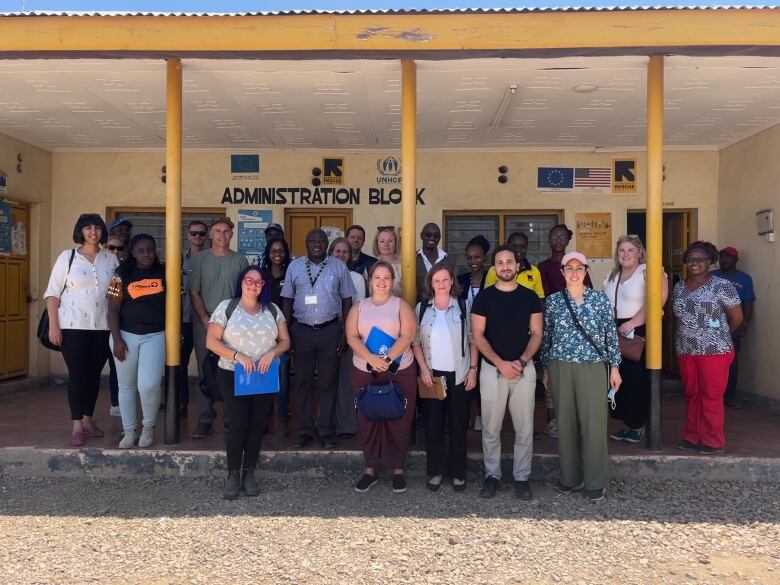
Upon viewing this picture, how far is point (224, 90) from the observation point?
5.13 m

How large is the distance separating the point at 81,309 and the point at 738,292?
6238 mm

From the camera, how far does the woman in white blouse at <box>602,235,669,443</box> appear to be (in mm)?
4461

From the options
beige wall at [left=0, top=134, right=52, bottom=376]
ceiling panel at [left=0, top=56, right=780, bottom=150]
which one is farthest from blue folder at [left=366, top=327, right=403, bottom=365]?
A: beige wall at [left=0, top=134, right=52, bottom=376]

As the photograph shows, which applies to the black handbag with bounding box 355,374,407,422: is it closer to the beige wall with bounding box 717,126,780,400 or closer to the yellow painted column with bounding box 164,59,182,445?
the yellow painted column with bounding box 164,59,182,445

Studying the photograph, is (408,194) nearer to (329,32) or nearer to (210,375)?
(329,32)

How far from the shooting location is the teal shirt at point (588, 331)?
383 centimetres

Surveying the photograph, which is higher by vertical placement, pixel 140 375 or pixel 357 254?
pixel 357 254

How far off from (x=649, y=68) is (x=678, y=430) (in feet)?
9.93

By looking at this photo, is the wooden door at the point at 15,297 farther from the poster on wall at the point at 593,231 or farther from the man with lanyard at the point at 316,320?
the poster on wall at the point at 593,231

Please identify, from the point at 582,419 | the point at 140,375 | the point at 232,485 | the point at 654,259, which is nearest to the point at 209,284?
the point at 140,375

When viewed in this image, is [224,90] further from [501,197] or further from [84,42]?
[501,197]

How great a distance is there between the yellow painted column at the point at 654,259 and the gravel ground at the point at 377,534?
56 cm

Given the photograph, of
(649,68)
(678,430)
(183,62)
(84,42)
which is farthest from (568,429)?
(84,42)

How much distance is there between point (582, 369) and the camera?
3.84 m
